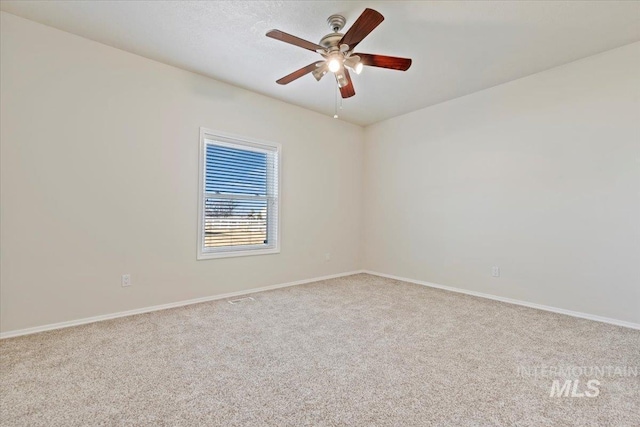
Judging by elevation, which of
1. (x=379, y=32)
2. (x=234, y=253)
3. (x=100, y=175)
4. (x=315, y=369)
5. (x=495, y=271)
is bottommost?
(x=315, y=369)

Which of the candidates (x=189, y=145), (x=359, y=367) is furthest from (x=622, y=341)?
(x=189, y=145)

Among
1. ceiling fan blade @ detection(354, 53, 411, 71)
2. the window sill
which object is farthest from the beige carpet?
ceiling fan blade @ detection(354, 53, 411, 71)

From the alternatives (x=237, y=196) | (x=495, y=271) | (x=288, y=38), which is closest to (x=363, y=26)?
(x=288, y=38)

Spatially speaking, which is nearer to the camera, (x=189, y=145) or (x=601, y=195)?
(x=601, y=195)

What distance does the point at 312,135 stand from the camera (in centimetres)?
473

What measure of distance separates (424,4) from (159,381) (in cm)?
A: 325

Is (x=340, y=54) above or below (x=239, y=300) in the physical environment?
above

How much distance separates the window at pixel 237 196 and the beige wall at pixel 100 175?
0.13 metres

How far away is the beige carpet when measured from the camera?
156cm

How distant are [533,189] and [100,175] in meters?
4.65

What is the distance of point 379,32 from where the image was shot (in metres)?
2.69

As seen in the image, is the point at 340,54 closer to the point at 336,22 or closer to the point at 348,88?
the point at 336,22

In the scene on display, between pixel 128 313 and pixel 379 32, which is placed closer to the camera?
pixel 379 32

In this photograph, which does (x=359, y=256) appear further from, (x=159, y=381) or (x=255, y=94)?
(x=159, y=381)
